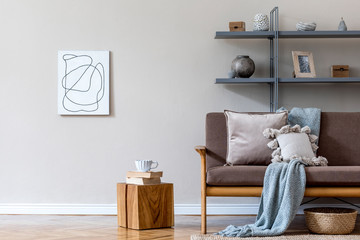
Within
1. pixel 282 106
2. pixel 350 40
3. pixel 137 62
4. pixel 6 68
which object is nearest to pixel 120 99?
pixel 137 62

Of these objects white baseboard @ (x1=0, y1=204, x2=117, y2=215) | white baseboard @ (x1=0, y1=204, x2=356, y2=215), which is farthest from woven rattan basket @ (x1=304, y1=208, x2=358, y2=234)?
white baseboard @ (x1=0, y1=204, x2=117, y2=215)

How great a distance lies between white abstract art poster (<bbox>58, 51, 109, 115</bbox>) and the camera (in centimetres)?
491

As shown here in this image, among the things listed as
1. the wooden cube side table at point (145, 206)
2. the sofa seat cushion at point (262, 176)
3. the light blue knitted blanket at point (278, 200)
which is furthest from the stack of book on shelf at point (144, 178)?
the light blue knitted blanket at point (278, 200)

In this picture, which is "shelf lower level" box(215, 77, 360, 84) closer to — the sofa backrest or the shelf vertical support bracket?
the shelf vertical support bracket

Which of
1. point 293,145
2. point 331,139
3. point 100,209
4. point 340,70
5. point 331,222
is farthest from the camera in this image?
point 100,209

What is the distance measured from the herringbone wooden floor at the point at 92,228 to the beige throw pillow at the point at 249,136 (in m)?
0.53

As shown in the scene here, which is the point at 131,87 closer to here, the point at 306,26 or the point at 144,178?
the point at 144,178

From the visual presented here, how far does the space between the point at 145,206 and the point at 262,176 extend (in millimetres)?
881

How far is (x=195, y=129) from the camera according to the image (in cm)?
492

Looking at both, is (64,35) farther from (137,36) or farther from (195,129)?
(195,129)

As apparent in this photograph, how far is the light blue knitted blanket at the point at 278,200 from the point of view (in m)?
3.70

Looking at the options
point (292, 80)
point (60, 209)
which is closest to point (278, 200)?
point (292, 80)

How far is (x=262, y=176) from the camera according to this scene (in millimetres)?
3795

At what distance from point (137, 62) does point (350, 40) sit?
→ 184 centimetres
